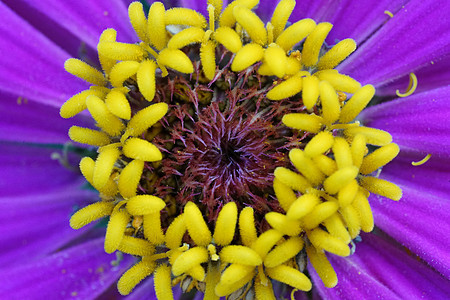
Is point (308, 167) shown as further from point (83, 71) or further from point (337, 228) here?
point (83, 71)

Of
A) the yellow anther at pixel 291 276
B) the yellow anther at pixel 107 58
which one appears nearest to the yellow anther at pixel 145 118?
the yellow anther at pixel 107 58

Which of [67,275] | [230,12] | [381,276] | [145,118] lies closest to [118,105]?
[145,118]

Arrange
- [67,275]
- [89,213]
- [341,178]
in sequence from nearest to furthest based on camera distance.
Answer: [341,178], [89,213], [67,275]

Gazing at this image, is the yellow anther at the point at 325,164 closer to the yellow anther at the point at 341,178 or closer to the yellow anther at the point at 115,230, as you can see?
the yellow anther at the point at 341,178

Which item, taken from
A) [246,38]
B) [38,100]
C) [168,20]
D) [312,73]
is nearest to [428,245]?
[312,73]

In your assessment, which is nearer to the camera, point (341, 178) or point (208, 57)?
point (341, 178)

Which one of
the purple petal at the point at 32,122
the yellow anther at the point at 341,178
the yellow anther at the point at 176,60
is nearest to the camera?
the yellow anther at the point at 341,178
